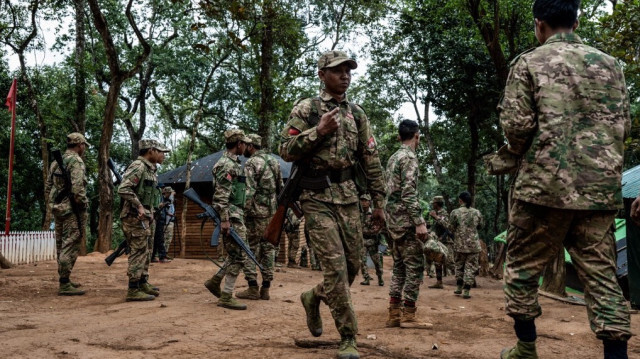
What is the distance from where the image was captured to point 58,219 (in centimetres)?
777

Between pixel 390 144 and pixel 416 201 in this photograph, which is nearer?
pixel 416 201

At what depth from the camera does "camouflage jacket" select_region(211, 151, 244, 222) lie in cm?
678

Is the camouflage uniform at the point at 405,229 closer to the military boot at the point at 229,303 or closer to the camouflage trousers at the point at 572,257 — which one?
the military boot at the point at 229,303

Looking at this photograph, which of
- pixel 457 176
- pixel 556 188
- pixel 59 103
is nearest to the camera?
pixel 556 188

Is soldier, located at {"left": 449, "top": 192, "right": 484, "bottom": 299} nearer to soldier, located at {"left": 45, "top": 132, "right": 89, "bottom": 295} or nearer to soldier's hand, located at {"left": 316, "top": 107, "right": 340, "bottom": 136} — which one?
soldier, located at {"left": 45, "top": 132, "right": 89, "bottom": 295}

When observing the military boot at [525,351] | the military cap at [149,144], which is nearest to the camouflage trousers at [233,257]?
the military cap at [149,144]

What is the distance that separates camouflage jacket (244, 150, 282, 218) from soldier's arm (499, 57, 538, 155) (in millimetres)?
4838

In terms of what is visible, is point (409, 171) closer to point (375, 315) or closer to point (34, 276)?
point (375, 315)

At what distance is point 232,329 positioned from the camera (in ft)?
16.6

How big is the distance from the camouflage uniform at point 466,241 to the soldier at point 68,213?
715 cm

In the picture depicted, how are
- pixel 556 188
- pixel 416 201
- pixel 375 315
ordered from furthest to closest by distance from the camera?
pixel 375 315, pixel 416 201, pixel 556 188

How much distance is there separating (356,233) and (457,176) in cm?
2592

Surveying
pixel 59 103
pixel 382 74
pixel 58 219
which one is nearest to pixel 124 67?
pixel 59 103

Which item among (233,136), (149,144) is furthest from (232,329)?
(149,144)
